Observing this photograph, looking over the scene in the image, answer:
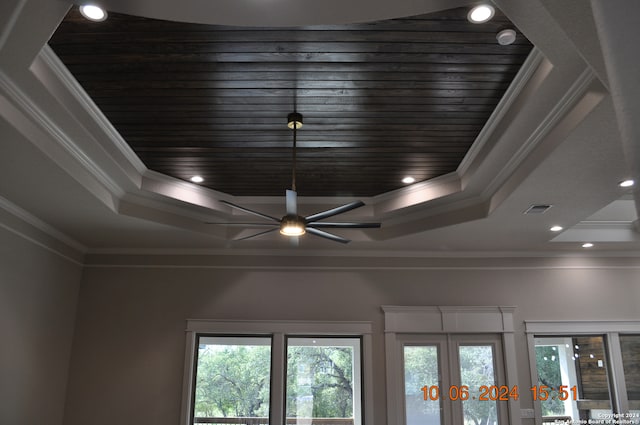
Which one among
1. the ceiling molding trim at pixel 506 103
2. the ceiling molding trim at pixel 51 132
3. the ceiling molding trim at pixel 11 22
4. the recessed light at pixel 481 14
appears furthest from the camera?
the ceiling molding trim at pixel 51 132

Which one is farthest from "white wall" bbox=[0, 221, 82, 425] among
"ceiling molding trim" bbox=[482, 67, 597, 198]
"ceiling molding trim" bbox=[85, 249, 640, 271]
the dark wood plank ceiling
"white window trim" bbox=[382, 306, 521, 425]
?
"ceiling molding trim" bbox=[482, 67, 597, 198]

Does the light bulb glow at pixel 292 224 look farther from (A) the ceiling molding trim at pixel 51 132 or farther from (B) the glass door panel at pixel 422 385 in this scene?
(B) the glass door panel at pixel 422 385

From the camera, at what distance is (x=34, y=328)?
5.13 m

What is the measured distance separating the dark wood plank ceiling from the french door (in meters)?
2.31

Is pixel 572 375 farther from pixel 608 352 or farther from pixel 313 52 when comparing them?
pixel 313 52

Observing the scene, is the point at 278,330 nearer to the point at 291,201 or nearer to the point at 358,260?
the point at 358,260

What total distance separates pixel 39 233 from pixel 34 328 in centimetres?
97

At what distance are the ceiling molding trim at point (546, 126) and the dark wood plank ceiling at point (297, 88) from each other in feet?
1.14

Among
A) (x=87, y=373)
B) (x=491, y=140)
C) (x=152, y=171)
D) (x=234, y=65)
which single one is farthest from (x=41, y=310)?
(x=491, y=140)

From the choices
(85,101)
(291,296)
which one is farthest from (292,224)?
(291,296)

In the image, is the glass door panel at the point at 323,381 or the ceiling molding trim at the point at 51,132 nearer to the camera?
the ceiling molding trim at the point at 51,132

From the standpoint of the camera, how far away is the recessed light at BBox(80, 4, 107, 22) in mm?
2598
